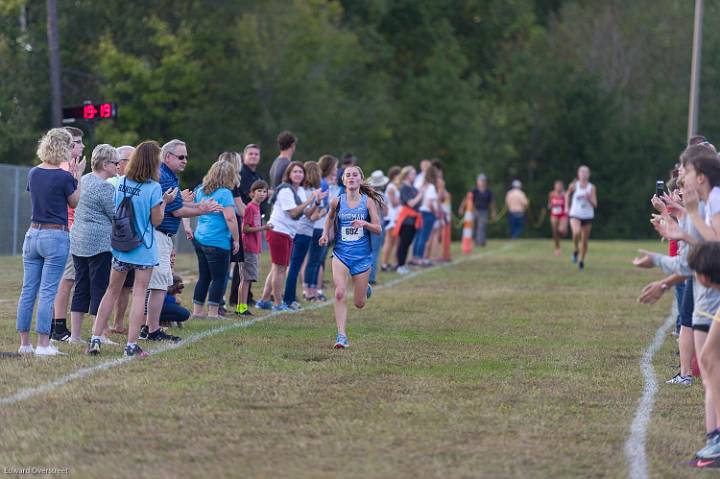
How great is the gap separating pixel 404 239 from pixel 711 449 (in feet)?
56.1

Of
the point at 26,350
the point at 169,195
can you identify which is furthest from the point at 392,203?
the point at 26,350

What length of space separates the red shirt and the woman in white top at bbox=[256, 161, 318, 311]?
32 cm

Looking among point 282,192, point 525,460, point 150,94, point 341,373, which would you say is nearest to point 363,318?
point 282,192

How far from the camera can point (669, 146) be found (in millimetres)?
63219

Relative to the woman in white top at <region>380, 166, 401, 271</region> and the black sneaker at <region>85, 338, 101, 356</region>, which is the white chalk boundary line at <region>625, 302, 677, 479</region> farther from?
the woman in white top at <region>380, 166, 401, 271</region>

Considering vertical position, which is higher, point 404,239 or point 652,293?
point 652,293

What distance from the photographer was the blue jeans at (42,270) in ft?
35.3

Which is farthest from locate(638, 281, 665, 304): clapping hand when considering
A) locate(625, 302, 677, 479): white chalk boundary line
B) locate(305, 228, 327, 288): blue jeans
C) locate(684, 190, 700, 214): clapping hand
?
locate(305, 228, 327, 288): blue jeans

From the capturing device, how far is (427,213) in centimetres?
2608

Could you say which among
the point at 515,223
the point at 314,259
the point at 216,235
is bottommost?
the point at 515,223

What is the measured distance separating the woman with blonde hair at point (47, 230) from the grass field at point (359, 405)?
0.43 m

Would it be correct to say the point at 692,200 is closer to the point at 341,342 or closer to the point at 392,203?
the point at 341,342

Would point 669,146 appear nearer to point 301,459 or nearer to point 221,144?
point 221,144

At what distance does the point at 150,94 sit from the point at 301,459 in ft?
131
